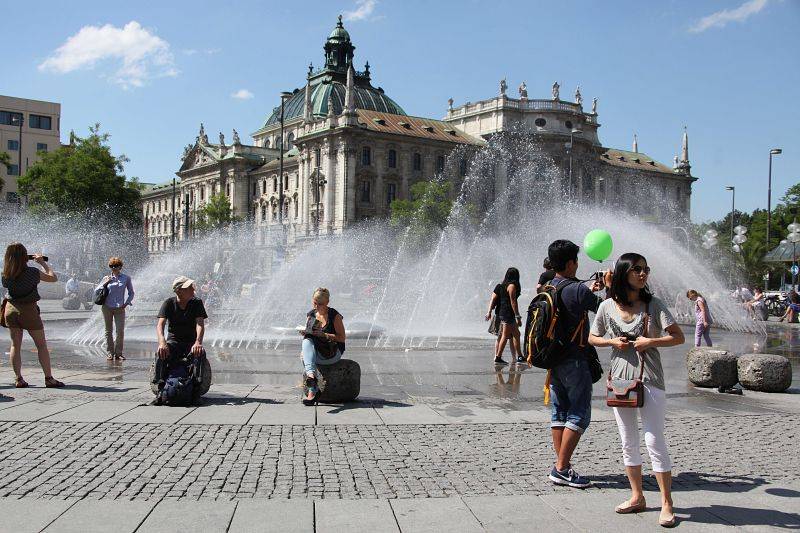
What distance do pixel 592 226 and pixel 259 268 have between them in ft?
110

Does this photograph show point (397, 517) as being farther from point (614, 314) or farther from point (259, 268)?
point (259, 268)

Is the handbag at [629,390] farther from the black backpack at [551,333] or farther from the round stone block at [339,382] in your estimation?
the round stone block at [339,382]

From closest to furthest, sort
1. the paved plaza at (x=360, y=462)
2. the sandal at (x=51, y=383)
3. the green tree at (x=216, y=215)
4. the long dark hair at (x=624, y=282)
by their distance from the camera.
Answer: the paved plaza at (x=360, y=462) < the long dark hair at (x=624, y=282) < the sandal at (x=51, y=383) < the green tree at (x=216, y=215)

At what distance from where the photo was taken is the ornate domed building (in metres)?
87.5

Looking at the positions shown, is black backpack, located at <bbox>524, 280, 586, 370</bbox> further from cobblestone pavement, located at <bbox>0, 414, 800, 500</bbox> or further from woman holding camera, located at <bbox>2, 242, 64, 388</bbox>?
woman holding camera, located at <bbox>2, 242, 64, 388</bbox>

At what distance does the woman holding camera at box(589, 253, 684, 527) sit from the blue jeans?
14.6 inches

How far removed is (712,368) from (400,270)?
1815 inches

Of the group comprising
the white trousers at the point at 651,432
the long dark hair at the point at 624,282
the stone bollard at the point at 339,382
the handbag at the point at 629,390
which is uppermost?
the long dark hair at the point at 624,282

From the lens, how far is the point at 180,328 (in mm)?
8711

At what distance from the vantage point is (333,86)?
105 metres

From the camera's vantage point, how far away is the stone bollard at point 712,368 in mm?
10828

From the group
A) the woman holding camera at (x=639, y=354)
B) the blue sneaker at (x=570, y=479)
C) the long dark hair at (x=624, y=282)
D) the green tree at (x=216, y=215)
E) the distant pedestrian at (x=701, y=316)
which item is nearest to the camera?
the woman holding camera at (x=639, y=354)

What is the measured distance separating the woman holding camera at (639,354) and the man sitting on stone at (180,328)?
16.6ft

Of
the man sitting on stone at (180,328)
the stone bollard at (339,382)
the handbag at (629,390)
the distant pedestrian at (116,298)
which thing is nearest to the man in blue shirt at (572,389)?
the handbag at (629,390)
